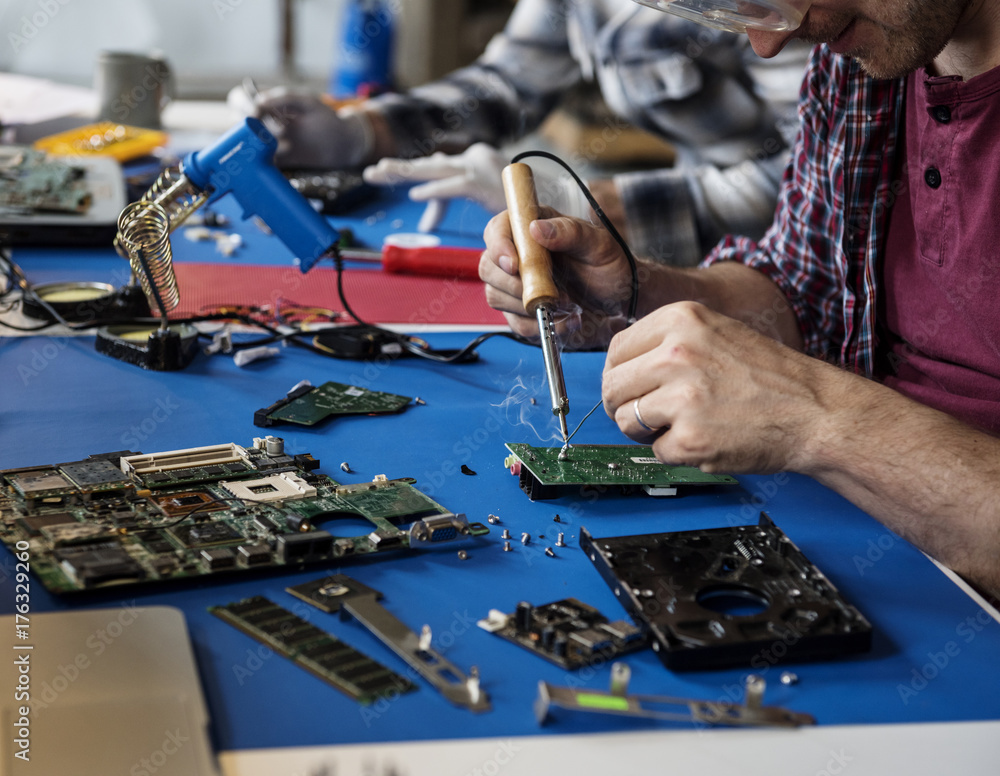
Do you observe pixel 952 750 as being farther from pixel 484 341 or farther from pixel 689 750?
pixel 484 341

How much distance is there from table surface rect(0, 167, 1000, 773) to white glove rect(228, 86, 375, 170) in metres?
1.10

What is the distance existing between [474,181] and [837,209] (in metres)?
0.80

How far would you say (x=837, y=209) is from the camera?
1559 millimetres

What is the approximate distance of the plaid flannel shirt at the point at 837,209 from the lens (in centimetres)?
149

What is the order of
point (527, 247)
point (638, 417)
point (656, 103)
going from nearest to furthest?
point (638, 417) → point (527, 247) → point (656, 103)

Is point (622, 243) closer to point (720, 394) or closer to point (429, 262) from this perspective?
point (720, 394)

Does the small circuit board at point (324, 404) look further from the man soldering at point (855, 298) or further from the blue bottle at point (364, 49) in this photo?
the blue bottle at point (364, 49)

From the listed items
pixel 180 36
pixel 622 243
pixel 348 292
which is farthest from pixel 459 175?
pixel 180 36

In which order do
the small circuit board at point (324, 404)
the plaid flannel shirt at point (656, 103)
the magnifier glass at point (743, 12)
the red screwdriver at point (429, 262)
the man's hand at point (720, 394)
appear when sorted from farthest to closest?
the plaid flannel shirt at point (656, 103) < the red screwdriver at point (429, 262) < the small circuit board at point (324, 404) < the magnifier glass at point (743, 12) < the man's hand at point (720, 394)

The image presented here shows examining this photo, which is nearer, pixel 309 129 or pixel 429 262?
pixel 429 262

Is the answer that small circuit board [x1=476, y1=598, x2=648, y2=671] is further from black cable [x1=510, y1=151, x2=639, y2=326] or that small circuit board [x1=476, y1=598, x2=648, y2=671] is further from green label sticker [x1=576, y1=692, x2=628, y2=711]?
black cable [x1=510, y1=151, x2=639, y2=326]

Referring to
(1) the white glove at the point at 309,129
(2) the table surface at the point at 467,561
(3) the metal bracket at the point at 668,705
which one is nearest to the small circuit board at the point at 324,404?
(2) the table surface at the point at 467,561

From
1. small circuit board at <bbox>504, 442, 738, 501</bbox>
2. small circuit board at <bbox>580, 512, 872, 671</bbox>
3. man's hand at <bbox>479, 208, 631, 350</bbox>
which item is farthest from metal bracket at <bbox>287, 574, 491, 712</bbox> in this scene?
man's hand at <bbox>479, 208, 631, 350</bbox>

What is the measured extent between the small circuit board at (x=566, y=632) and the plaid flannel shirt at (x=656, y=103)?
1416 millimetres
